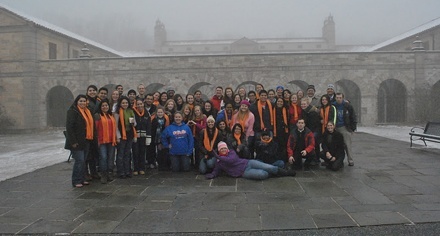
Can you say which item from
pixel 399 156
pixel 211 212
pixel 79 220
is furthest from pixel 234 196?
pixel 399 156

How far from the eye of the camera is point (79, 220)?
4836 mm

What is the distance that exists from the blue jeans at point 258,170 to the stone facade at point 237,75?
15.7m

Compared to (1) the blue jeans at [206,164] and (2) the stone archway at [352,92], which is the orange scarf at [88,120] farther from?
(2) the stone archway at [352,92]

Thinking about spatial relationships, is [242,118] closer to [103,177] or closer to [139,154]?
[139,154]

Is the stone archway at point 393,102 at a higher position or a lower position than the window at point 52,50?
lower

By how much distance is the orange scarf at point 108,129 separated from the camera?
6.99 m

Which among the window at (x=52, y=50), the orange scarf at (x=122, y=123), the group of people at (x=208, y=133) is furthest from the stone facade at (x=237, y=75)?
the orange scarf at (x=122, y=123)

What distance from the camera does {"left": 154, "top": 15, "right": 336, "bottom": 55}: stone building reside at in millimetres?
61366

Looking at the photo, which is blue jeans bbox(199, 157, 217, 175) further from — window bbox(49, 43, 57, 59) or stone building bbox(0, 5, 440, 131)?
window bbox(49, 43, 57, 59)

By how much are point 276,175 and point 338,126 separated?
232 centimetres

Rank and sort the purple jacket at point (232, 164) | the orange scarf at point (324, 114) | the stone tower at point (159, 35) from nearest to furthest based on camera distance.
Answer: the purple jacket at point (232, 164) < the orange scarf at point (324, 114) < the stone tower at point (159, 35)

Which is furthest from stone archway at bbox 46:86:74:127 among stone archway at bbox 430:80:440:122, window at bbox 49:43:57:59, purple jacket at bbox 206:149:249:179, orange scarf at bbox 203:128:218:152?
stone archway at bbox 430:80:440:122

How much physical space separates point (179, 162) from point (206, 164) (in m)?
0.74

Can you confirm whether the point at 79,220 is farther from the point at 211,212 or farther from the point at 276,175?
the point at 276,175
